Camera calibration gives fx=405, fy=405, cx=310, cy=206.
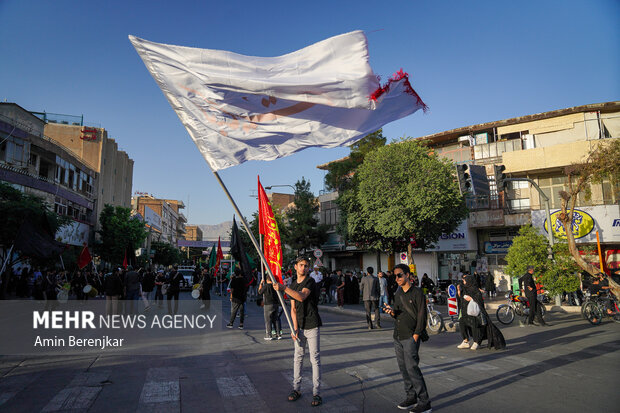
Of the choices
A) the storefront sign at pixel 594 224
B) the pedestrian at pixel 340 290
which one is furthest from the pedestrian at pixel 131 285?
the storefront sign at pixel 594 224

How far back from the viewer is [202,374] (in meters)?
6.57

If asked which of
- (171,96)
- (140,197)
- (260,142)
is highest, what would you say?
(140,197)

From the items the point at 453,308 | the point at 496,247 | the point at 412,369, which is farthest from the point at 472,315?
the point at 496,247

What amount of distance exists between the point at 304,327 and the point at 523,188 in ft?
92.9

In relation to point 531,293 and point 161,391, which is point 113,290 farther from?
point 531,293

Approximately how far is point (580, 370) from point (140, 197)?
327 ft

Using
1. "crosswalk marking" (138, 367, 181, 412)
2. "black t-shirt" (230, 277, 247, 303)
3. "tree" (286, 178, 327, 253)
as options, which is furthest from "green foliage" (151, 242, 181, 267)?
"crosswalk marking" (138, 367, 181, 412)

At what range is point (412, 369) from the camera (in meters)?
5.04

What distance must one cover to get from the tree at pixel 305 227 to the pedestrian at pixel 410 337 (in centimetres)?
3230

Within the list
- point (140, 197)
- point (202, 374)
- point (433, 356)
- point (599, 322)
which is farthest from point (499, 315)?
point (140, 197)

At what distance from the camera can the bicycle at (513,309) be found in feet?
44.2

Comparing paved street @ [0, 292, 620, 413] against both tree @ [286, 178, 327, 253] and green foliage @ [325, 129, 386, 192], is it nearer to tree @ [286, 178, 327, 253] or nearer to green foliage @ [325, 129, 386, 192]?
green foliage @ [325, 129, 386, 192]

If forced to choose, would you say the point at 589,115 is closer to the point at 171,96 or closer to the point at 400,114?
the point at 400,114

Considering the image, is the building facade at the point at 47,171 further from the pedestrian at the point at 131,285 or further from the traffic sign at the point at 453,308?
the traffic sign at the point at 453,308
